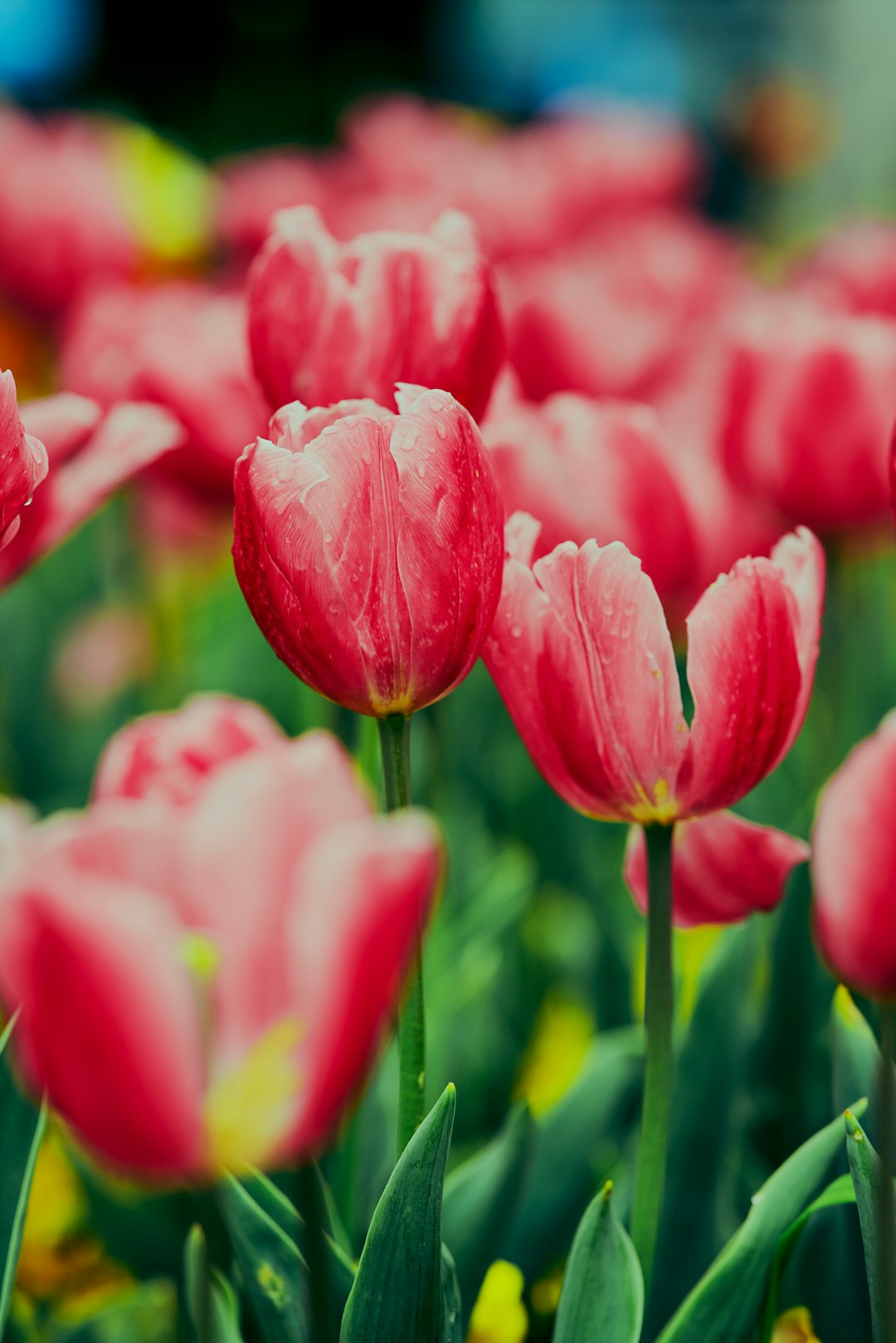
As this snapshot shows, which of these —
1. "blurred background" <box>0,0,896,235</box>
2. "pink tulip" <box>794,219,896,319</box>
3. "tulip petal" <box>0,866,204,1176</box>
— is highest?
"blurred background" <box>0,0,896,235</box>

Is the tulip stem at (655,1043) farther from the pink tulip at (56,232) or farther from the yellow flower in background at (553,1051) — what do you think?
the pink tulip at (56,232)

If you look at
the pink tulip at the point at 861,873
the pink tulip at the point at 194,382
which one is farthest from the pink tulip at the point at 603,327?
the pink tulip at the point at 861,873

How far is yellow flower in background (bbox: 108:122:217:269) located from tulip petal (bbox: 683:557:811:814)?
4.74 ft

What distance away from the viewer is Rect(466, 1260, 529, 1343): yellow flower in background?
0.64 metres

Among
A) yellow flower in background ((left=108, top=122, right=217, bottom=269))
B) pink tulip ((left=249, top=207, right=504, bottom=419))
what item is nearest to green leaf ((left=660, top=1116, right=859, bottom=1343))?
pink tulip ((left=249, top=207, right=504, bottom=419))

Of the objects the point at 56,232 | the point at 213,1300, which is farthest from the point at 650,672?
the point at 56,232

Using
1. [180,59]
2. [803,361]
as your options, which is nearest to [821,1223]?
[803,361]

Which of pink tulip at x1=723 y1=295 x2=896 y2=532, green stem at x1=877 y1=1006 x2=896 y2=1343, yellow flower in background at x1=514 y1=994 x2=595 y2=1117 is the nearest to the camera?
green stem at x1=877 y1=1006 x2=896 y2=1343

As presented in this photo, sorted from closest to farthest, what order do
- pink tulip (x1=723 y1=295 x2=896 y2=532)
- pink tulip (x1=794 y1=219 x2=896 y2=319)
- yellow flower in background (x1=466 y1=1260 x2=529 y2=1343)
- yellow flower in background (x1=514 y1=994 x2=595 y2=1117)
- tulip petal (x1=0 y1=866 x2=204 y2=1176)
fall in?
tulip petal (x1=0 y1=866 x2=204 y2=1176) < yellow flower in background (x1=466 y1=1260 x2=529 y2=1343) < pink tulip (x1=723 y1=295 x2=896 y2=532) < yellow flower in background (x1=514 y1=994 x2=595 y2=1117) < pink tulip (x1=794 y1=219 x2=896 y2=319)

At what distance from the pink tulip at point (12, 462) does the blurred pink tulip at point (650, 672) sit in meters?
0.17

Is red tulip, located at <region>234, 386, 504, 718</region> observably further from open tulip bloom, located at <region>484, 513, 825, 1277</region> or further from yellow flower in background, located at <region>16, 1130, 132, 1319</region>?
yellow flower in background, located at <region>16, 1130, 132, 1319</region>

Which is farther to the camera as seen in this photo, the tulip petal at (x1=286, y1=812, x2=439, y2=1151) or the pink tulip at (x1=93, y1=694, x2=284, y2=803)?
the pink tulip at (x1=93, y1=694, x2=284, y2=803)

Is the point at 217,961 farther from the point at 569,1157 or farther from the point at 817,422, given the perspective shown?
the point at 817,422

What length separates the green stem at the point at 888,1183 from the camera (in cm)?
44
